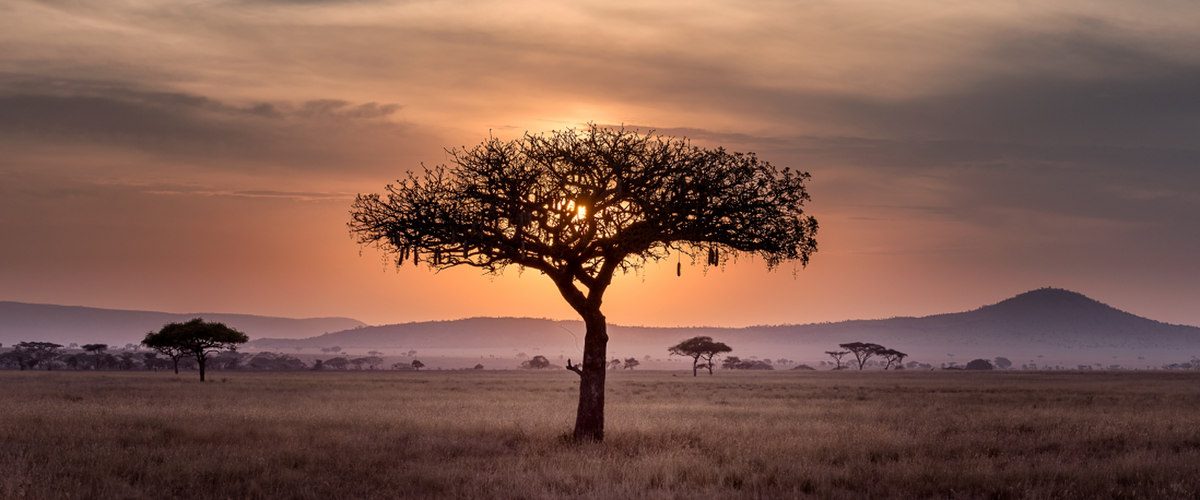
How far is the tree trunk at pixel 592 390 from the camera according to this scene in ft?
71.8

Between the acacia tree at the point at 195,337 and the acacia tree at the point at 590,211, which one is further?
the acacia tree at the point at 195,337

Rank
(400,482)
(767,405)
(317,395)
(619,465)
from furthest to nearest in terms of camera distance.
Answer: (317,395)
(767,405)
(619,465)
(400,482)

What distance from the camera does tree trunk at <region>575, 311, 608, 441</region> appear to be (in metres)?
21.9

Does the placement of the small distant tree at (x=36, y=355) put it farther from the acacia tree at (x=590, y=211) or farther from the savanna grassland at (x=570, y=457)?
the acacia tree at (x=590, y=211)

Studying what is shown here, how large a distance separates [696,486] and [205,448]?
11164 mm

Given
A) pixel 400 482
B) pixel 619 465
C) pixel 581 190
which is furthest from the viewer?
pixel 581 190

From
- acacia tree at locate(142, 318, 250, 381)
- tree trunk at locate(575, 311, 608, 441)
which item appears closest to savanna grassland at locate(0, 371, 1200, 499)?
tree trunk at locate(575, 311, 608, 441)

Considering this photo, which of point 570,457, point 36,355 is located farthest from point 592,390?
point 36,355

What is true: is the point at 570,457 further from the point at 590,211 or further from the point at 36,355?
the point at 36,355

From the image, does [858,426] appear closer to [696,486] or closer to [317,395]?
[696,486]

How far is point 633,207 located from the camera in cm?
2136

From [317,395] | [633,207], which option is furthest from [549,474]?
[317,395]

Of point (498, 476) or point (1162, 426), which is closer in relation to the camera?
point (498, 476)

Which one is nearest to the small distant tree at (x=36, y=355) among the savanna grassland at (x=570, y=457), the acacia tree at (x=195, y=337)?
the acacia tree at (x=195, y=337)
